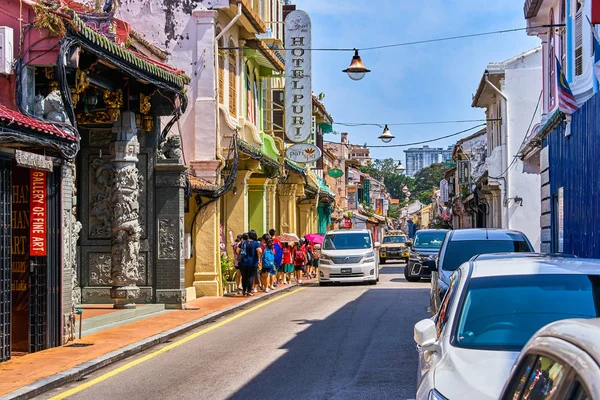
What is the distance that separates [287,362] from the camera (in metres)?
12.1

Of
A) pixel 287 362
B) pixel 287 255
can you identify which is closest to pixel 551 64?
pixel 287 255

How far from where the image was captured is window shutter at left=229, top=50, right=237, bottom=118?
1091 inches

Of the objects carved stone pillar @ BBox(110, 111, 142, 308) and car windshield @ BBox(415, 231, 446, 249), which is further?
car windshield @ BBox(415, 231, 446, 249)

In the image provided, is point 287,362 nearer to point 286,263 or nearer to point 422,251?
point 422,251

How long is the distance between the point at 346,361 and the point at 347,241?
66.8 feet

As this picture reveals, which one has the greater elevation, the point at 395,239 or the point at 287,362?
the point at 395,239

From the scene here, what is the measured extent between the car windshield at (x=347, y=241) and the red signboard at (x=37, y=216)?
1935 centimetres

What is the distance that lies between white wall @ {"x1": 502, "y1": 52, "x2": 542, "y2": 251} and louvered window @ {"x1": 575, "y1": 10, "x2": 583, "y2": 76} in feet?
62.8

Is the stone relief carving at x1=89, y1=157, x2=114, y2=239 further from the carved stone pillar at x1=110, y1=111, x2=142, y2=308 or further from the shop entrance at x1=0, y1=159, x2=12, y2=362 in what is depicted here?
the shop entrance at x1=0, y1=159, x2=12, y2=362

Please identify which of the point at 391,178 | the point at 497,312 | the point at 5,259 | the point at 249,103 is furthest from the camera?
the point at 391,178

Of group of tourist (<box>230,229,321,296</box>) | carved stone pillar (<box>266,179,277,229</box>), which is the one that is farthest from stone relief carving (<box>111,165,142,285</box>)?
carved stone pillar (<box>266,179,277,229</box>)

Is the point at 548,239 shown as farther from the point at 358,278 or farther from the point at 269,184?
the point at 269,184

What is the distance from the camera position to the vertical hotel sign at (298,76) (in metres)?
30.7

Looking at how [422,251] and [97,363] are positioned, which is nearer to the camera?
[97,363]
